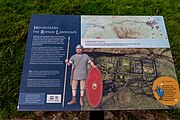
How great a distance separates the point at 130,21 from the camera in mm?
2447

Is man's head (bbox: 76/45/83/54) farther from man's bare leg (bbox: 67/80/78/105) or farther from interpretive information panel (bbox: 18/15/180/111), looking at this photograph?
man's bare leg (bbox: 67/80/78/105)

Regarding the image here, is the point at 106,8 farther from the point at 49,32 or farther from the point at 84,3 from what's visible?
the point at 49,32

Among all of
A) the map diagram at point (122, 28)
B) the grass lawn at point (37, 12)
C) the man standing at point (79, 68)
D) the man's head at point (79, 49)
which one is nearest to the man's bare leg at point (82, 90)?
the man standing at point (79, 68)

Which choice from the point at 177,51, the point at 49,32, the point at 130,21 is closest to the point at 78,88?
the point at 49,32

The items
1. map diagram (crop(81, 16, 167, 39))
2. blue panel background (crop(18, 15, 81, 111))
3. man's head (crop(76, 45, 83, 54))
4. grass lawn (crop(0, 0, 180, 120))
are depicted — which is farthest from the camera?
grass lawn (crop(0, 0, 180, 120))

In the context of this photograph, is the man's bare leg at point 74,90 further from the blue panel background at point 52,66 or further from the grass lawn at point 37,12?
the grass lawn at point 37,12

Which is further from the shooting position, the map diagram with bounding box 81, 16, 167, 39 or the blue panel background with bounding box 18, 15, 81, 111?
the map diagram with bounding box 81, 16, 167, 39

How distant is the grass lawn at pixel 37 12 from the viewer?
281cm

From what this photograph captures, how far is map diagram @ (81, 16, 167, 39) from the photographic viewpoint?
7.59ft

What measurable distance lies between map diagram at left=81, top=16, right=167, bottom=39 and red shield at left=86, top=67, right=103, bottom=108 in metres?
0.33

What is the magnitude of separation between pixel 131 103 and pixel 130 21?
74cm

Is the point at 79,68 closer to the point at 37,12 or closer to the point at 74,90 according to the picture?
the point at 74,90

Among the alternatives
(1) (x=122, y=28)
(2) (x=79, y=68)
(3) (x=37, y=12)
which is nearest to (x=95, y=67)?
(2) (x=79, y=68)

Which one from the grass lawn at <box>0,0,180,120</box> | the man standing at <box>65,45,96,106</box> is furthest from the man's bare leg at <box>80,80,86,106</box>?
the grass lawn at <box>0,0,180,120</box>
